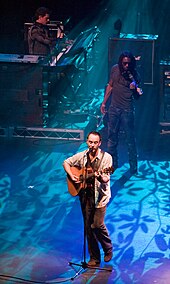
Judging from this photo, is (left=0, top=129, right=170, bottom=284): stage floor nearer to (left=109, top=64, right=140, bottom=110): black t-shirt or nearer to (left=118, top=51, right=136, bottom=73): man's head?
(left=109, top=64, right=140, bottom=110): black t-shirt

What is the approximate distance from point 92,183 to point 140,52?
619cm

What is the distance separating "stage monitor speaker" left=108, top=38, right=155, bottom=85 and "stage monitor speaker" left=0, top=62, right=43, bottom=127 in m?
1.68

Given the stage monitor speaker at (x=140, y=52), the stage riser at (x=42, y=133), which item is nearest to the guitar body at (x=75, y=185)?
the stage riser at (x=42, y=133)

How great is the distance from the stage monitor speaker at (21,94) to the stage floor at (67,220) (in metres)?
0.78

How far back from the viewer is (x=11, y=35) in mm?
17797

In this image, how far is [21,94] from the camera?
11.6m

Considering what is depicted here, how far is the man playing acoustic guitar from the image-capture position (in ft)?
20.3

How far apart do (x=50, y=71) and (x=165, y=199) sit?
14.6 ft

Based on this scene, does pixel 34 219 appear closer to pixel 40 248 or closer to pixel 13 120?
pixel 40 248

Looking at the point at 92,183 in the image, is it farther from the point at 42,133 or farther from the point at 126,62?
the point at 42,133

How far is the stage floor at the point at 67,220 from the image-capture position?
21.2 ft

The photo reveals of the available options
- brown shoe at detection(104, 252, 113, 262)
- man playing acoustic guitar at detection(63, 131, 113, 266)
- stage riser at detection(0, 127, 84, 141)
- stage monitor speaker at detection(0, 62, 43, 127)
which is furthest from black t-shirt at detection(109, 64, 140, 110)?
brown shoe at detection(104, 252, 113, 262)

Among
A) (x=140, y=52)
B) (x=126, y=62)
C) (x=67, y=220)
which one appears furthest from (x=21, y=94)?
(x=67, y=220)

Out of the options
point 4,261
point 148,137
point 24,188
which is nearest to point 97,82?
A: point 148,137
